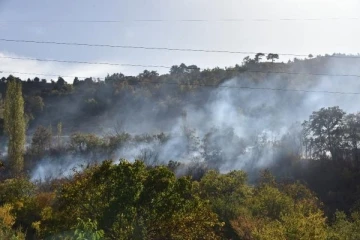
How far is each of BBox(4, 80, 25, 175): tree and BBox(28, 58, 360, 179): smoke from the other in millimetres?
9096

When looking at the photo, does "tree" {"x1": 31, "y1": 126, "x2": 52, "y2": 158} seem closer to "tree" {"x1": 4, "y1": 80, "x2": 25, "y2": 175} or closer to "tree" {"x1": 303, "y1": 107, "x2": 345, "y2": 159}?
"tree" {"x1": 4, "y1": 80, "x2": 25, "y2": 175}

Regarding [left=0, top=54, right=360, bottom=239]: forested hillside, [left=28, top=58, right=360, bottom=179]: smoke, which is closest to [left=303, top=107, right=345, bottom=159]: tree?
[left=0, top=54, right=360, bottom=239]: forested hillside

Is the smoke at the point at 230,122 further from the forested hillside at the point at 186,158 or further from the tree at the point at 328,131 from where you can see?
the tree at the point at 328,131

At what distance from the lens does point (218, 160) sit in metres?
49.8

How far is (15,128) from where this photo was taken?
40125 mm

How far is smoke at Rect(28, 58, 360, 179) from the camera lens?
5059 cm

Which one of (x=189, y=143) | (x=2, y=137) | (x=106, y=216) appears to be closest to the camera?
(x=106, y=216)

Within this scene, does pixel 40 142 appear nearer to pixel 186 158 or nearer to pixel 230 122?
pixel 186 158

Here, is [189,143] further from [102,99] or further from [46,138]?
[102,99]

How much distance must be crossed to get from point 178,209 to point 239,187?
1401cm

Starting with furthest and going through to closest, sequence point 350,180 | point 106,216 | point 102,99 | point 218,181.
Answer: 1. point 102,99
2. point 350,180
3. point 218,181
4. point 106,216

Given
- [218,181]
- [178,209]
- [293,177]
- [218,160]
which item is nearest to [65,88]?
[218,160]

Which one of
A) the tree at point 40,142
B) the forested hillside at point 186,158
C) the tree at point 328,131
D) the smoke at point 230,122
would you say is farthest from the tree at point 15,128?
the tree at point 328,131

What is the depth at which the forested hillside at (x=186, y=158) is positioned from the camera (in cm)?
1573
